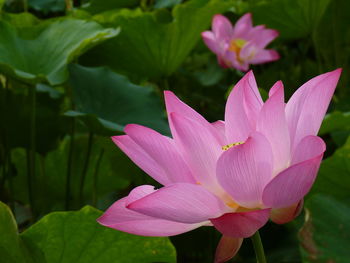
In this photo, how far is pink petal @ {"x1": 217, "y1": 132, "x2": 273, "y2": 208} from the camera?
40cm

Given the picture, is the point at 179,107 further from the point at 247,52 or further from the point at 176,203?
the point at 247,52

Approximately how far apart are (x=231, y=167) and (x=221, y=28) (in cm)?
94

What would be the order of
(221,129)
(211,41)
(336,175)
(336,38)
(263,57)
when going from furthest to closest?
(336,38), (263,57), (211,41), (336,175), (221,129)

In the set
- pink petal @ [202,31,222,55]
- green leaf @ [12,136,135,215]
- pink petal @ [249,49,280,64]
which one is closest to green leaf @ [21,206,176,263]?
green leaf @ [12,136,135,215]

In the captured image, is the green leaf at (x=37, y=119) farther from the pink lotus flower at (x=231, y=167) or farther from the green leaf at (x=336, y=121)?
the pink lotus flower at (x=231, y=167)

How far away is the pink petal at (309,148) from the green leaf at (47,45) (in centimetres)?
62

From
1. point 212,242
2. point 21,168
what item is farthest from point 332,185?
point 21,168

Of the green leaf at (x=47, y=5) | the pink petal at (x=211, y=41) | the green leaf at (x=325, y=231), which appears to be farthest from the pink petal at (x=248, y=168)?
the green leaf at (x=47, y=5)

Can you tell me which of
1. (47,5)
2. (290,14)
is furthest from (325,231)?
(47,5)

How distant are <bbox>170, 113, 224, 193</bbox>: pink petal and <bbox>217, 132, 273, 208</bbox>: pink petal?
19 millimetres

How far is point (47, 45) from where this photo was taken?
1.08m

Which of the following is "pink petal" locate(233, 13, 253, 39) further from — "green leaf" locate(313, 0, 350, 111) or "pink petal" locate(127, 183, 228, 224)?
"pink petal" locate(127, 183, 228, 224)

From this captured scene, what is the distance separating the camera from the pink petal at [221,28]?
50.6 inches

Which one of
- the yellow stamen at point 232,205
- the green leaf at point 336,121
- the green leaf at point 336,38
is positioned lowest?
the green leaf at point 336,38
